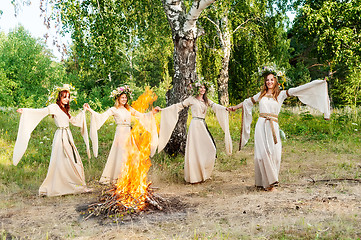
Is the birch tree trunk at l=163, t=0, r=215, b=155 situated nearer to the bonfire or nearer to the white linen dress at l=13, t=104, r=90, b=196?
the bonfire

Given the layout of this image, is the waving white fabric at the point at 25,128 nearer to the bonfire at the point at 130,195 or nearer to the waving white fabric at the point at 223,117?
the bonfire at the point at 130,195

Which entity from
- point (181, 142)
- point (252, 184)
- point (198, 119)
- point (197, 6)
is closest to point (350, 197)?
point (252, 184)

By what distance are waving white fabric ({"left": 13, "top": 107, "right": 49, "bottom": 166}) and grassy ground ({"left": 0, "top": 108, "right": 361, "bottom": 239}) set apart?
0.98 meters

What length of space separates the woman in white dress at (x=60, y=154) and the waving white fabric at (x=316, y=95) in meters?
4.85

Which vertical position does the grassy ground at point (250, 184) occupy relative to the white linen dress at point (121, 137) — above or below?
below

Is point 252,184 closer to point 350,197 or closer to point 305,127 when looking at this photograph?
point 350,197

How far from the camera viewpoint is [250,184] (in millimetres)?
7230

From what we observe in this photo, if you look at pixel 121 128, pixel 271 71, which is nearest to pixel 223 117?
pixel 271 71

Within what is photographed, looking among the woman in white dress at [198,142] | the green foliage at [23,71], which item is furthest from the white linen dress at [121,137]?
the green foliage at [23,71]

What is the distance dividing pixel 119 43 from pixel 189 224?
7288 mm

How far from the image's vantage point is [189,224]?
4609 millimetres

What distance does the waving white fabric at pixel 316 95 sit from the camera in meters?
6.53

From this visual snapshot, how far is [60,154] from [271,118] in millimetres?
4589

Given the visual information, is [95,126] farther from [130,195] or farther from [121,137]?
[130,195]
